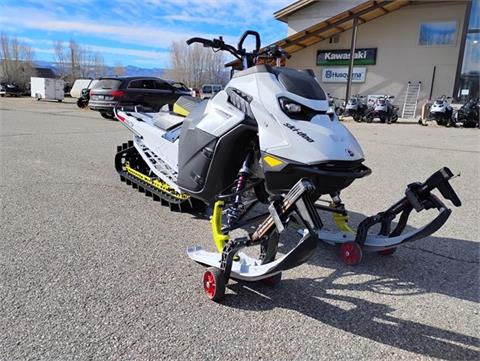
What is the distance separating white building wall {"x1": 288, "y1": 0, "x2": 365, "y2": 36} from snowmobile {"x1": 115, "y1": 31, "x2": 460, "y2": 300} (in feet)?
81.3

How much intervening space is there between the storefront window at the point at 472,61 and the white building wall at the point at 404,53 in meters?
0.48

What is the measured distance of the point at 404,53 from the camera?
22844mm

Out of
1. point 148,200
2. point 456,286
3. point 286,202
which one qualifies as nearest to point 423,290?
point 456,286

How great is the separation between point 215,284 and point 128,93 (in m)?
12.9

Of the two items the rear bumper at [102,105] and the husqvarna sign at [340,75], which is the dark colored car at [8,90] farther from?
the husqvarna sign at [340,75]

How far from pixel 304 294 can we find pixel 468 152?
28.4 feet

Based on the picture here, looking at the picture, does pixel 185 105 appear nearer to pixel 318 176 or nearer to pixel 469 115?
pixel 318 176

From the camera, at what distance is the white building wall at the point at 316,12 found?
24734 mm

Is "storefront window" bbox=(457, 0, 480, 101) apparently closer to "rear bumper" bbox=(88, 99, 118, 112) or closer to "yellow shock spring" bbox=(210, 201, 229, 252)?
"rear bumper" bbox=(88, 99, 118, 112)

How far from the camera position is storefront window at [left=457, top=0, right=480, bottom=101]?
67.5ft

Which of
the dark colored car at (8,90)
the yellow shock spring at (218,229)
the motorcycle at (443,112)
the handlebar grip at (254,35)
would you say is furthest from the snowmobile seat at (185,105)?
the dark colored car at (8,90)

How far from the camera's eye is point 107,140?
919 centimetres

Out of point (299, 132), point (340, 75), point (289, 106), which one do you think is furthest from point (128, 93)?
point (340, 75)

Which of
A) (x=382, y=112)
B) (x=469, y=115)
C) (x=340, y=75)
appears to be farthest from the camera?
(x=340, y=75)
